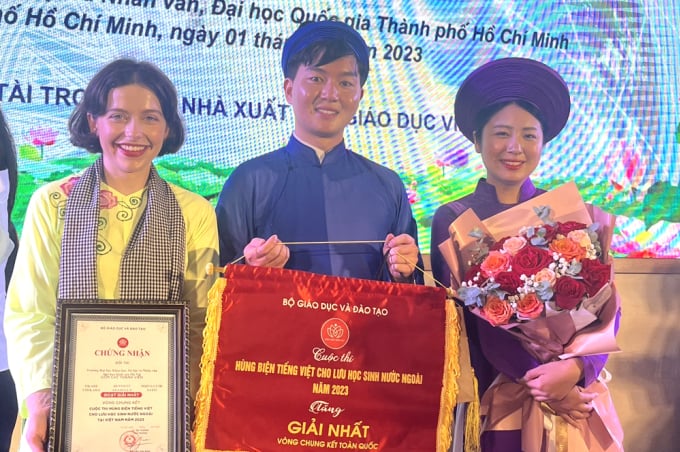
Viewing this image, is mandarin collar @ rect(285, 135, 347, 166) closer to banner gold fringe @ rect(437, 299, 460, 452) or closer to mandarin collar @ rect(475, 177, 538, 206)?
mandarin collar @ rect(475, 177, 538, 206)

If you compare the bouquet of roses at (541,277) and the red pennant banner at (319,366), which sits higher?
the bouquet of roses at (541,277)

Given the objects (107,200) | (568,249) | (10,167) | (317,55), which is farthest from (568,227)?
(10,167)

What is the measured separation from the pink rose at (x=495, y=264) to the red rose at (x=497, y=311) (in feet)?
0.27

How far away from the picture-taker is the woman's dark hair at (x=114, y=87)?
2.58 meters

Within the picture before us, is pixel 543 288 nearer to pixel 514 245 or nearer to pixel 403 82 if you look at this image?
pixel 514 245

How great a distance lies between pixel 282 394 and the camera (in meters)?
2.21

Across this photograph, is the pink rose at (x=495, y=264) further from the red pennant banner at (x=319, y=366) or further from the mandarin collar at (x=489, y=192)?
Result: the mandarin collar at (x=489, y=192)

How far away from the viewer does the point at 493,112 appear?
2.91 meters

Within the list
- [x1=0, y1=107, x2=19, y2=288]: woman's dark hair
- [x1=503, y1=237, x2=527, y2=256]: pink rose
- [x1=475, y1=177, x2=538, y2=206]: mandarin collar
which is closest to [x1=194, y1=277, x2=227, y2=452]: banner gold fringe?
[x1=0, y1=107, x2=19, y2=288]: woman's dark hair

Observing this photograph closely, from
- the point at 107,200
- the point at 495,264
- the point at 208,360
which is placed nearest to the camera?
the point at 208,360

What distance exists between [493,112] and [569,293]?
0.97 metres

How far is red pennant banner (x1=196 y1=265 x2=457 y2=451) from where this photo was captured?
2191 millimetres

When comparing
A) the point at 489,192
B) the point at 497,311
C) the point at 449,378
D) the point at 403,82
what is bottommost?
the point at 449,378

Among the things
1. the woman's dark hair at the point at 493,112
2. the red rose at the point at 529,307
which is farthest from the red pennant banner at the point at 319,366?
the woman's dark hair at the point at 493,112
